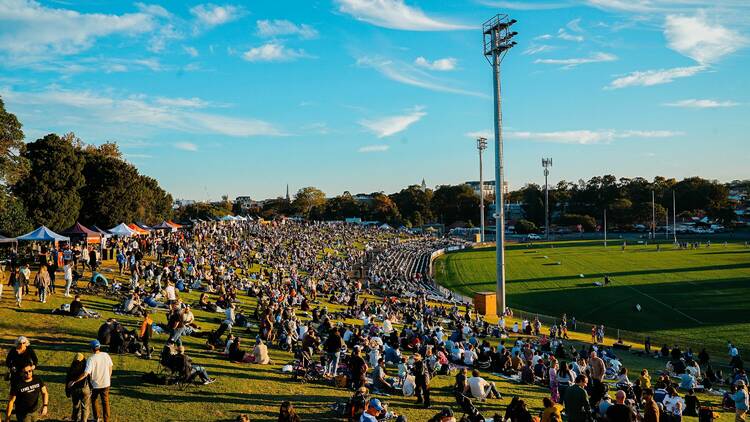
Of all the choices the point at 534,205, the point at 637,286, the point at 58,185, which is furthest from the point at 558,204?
the point at 58,185

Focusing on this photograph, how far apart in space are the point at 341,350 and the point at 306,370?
172 centimetres

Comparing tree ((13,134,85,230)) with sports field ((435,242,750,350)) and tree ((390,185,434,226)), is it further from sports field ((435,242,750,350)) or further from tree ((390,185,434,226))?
tree ((390,185,434,226))

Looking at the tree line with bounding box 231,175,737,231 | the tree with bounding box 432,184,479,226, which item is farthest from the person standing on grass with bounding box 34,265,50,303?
the tree with bounding box 432,184,479,226

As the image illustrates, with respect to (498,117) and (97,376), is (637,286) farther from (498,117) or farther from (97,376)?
(97,376)

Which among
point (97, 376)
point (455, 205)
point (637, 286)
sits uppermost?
point (455, 205)

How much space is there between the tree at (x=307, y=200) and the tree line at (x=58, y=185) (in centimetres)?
9128

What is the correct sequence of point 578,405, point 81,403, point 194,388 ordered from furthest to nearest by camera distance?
point 194,388 → point 578,405 → point 81,403

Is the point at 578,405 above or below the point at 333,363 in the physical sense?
above

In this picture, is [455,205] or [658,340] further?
[455,205]

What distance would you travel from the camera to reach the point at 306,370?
13.2 meters

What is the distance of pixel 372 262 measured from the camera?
54812 mm

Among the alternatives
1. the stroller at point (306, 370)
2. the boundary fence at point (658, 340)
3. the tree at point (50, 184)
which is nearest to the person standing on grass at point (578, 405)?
the stroller at point (306, 370)

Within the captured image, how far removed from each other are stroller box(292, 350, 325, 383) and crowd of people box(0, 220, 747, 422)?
0.03 metres

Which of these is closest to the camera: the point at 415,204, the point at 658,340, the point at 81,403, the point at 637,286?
the point at 81,403
